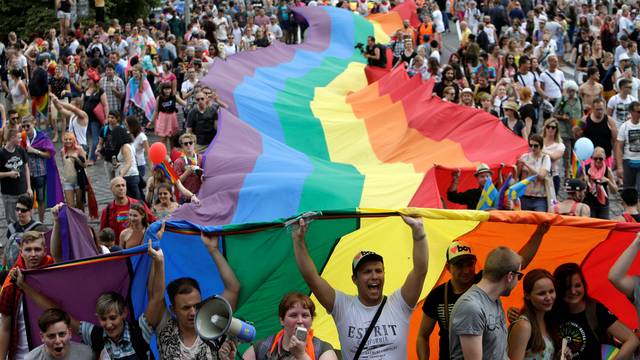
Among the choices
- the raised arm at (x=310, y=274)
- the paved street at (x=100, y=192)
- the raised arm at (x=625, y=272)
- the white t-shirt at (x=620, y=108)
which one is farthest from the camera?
the white t-shirt at (x=620, y=108)

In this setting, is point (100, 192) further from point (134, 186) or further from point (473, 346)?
point (473, 346)

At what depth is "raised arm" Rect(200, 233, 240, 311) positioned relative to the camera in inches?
254

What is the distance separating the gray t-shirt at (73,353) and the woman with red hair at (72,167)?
21.5ft

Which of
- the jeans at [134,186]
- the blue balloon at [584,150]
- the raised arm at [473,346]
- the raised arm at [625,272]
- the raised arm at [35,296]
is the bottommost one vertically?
the jeans at [134,186]

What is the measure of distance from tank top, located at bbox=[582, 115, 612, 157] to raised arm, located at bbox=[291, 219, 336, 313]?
7.29 metres

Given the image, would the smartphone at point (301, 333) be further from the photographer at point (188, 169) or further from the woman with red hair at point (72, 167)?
the woman with red hair at point (72, 167)

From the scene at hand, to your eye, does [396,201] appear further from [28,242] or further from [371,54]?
[371,54]

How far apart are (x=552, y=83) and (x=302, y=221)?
9864mm

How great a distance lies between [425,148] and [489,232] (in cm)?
528

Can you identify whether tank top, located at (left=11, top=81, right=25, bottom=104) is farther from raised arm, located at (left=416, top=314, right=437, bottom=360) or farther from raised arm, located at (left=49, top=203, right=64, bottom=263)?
raised arm, located at (left=416, top=314, right=437, bottom=360)

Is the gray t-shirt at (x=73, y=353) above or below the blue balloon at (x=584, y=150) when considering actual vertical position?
below

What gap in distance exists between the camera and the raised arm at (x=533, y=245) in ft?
21.8

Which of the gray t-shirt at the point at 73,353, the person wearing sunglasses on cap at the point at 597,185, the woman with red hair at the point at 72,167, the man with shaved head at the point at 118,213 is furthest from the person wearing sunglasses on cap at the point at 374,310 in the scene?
the woman with red hair at the point at 72,167

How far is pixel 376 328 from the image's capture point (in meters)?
5.66
